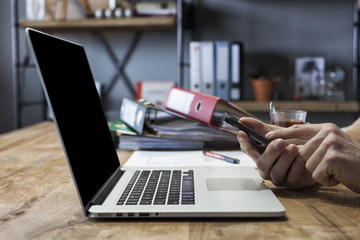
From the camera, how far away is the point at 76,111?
1.87ft

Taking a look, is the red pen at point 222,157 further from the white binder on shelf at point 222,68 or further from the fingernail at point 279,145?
the white binder on shelf at point 222,68

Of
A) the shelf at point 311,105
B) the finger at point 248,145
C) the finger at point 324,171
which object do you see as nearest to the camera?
the finger at point 324,171

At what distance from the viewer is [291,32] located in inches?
104

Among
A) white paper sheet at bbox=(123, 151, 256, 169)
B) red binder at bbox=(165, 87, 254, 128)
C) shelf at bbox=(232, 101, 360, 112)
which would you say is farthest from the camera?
shelf at bbox=(232, 101, 360, 112)

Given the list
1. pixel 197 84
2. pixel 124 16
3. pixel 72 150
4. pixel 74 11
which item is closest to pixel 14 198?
pixel 72 150

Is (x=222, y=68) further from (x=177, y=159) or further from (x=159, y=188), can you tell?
(x=159, y=188)

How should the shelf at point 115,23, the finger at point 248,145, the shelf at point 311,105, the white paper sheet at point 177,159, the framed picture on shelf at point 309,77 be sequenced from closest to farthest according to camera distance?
the finger at point 248,145 < the white paper sheet at point 177,159 < the shelf at point 311,105 < the shelf at point 115,23 < the framed picture on shelf at point 309,77

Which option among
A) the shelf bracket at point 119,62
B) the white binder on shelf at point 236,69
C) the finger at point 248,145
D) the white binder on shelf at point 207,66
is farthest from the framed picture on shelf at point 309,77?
the finger at point 248,145

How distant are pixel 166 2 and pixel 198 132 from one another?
1.80m

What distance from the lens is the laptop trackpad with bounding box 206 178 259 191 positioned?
23.5 inches

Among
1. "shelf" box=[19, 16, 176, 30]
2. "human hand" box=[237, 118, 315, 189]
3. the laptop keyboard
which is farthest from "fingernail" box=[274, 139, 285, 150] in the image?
"shelf" box=[19, 16, 176, 30]

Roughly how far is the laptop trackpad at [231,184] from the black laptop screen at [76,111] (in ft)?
0.55

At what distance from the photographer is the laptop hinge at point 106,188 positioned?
1.71 ft

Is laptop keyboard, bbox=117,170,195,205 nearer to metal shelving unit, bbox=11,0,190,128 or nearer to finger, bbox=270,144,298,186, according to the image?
finger, bbox=270,144,298,186
